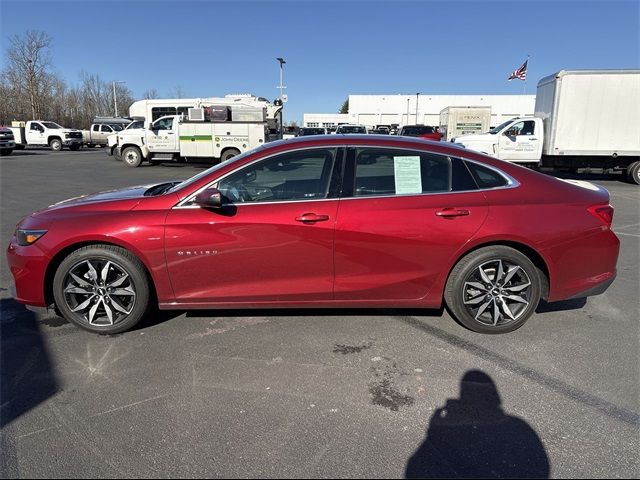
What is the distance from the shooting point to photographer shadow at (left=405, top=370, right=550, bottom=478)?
7.16ft

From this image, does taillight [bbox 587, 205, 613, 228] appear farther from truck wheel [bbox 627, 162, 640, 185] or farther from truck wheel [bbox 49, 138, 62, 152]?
truck wheel [bbox 49, 138, 62, 152]

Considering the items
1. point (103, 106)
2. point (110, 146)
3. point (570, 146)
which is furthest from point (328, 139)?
point (103, 106)

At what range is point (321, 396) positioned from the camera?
9.18ft

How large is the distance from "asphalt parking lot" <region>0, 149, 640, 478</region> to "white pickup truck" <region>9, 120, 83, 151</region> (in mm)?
34154

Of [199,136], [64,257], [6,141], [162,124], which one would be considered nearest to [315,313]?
[64,257]

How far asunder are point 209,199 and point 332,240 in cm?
100

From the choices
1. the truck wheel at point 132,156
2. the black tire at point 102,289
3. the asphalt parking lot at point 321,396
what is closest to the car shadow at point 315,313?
the asphalt parking lot at point 321,396

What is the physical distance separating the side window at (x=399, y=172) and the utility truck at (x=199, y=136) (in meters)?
15.1

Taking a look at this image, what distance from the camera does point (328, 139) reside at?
11.9 ft

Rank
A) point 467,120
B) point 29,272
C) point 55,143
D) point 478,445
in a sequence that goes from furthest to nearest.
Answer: point 55,143 → point 467,120 → point 29,272 → point 478,445

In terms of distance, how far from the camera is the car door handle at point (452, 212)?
3.44 meters

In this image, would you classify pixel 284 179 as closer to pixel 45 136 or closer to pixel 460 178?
pixel 460 178

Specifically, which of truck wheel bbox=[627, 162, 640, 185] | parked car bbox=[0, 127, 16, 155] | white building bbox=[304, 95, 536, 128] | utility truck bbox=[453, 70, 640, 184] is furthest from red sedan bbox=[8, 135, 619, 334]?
white building bbox=[304, 95, 536, 128]

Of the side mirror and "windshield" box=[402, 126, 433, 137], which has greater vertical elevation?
"windshield" box=[402, 126, 433, 137]
